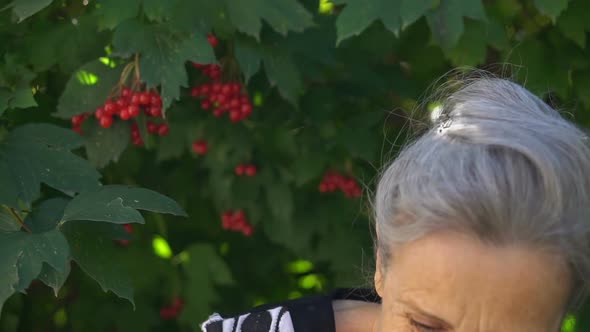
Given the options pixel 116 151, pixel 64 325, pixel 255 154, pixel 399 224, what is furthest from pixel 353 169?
pixel 399 224

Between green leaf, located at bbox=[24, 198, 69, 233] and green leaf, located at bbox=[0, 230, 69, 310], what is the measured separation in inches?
7.8

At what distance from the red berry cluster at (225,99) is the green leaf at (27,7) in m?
0.65

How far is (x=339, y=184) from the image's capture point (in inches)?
134

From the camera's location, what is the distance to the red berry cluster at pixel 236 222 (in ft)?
11.5

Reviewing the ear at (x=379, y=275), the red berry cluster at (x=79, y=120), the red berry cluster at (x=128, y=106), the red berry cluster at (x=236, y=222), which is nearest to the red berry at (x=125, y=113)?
the red berry cluster at (x=128, y=106)

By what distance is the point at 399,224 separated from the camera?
1.82 meters

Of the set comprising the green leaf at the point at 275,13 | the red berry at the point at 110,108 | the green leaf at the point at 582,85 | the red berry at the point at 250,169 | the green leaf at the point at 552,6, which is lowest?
the red berry at the point at 250,169

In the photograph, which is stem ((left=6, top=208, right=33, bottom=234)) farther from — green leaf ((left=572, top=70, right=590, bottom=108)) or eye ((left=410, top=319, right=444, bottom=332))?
green leaf ((left=572, top=70, right=590, bottom=108))

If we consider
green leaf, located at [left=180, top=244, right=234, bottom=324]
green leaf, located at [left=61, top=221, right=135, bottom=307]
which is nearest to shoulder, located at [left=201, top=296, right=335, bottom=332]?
green leaf, located at [left=61, top=221, right=135, bottom=307]

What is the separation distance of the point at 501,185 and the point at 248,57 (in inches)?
46.7

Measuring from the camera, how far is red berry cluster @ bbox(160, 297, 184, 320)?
150 inches

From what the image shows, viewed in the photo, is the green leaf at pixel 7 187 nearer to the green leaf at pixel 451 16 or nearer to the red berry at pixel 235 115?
the red berry at pixel 235 115

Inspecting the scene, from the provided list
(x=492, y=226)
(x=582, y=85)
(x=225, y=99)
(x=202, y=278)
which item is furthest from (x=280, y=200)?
(x=492, y=226)

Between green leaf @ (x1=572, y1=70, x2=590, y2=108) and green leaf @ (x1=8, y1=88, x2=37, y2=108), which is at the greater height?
green leaf @ (x1=8, y1=88, x2=37, y2=108)
